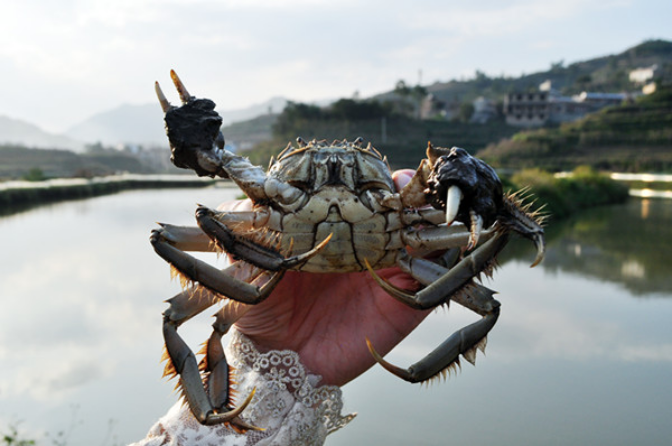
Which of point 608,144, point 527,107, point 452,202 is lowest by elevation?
point 608,144

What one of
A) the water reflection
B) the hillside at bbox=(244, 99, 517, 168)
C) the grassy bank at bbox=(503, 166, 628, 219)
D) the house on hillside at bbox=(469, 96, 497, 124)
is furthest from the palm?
the house on hillside at bbox=(469, 96, 497, 124)

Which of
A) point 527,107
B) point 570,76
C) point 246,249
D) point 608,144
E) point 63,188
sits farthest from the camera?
point 570,76

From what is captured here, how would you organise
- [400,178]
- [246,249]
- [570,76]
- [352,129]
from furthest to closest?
[570,76] → [352,129] → [400,178] → [246,249]

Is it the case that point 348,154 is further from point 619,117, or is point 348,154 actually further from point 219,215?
point 619,117

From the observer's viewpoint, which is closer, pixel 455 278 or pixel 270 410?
pixel 455 278

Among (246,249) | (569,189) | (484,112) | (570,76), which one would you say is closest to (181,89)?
(246,249)

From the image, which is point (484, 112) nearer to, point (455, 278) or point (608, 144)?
point (608, 144)

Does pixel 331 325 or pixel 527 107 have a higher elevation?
pixel 331 325

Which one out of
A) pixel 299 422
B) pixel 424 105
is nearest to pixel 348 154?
pixel 299 422
